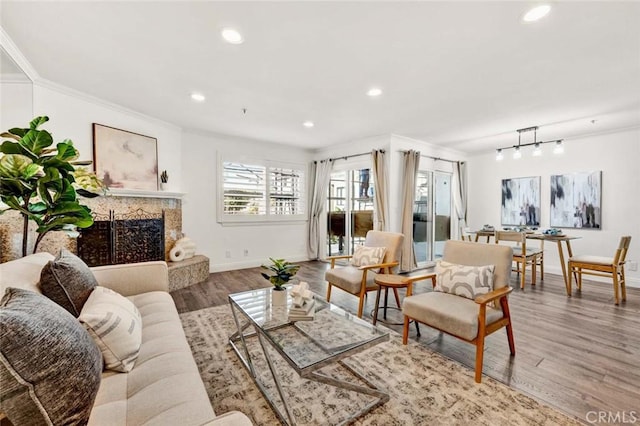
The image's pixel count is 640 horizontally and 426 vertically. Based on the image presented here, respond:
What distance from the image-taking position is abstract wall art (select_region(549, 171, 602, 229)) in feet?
15.0

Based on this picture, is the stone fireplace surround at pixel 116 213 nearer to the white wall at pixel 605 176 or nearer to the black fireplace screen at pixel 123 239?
the black fireplace screen at pixel 123 239

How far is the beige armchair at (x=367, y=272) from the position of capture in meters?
2.92

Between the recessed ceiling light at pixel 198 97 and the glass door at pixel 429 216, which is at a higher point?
the recessed ceiling light at pixel 198 97

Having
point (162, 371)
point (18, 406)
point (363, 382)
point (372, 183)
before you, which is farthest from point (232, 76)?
point (372, 183)

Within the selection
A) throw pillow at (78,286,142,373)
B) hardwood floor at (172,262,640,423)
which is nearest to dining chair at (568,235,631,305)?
hardwood floor at (172,262,640,423)

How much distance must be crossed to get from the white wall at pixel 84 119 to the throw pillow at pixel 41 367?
2944 mm

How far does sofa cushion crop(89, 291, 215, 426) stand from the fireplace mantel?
8.80ft

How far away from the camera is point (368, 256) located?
10.9ft

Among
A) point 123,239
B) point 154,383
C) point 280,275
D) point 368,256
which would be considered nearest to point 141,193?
point 123,239

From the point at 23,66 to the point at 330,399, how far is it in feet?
12.6

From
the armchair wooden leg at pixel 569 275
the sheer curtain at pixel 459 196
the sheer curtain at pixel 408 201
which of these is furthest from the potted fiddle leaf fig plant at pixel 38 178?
the sheer curtain at pixel 459 196

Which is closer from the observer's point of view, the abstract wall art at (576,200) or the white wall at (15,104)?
the white wall at (15,104)

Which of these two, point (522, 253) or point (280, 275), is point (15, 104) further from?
point (522, 253)

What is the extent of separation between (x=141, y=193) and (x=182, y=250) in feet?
3.37
